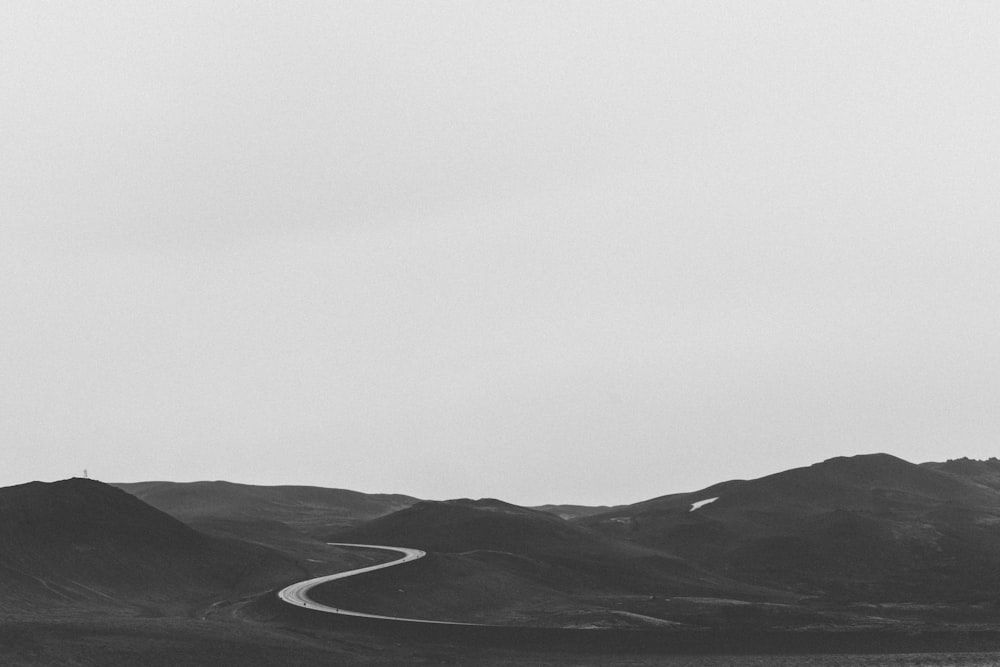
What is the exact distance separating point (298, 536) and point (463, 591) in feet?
233

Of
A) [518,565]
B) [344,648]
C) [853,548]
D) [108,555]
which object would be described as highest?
[853,548]

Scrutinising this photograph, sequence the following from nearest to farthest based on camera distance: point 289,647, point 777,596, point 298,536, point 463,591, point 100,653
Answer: point 100,653, point 289,647, point 463,591, point 777,596, point 298,536

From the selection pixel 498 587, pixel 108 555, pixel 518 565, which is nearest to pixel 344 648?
pixel 498 587

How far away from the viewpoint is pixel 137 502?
142 m

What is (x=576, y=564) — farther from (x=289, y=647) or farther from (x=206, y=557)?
(x=289, y=647)

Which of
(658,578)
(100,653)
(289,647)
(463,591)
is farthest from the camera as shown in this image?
(658,578)

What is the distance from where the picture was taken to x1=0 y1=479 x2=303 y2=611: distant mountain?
357 feet

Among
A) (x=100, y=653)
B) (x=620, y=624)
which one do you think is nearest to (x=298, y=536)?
(x=620, y=624)

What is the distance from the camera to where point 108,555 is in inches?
4897

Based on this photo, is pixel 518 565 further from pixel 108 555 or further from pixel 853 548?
pixel 853 548

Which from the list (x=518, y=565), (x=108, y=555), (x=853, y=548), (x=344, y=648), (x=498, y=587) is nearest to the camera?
(x=344, y=648)

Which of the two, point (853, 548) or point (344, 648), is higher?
point (853, 548)

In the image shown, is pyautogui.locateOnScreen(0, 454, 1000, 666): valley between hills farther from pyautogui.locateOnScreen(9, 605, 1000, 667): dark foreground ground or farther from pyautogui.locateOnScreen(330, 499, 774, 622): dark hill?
pyautogui.locateOnScreen(330, 499, 774, 622): dark hill

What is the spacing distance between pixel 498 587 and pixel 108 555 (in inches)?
1538
